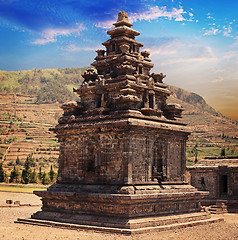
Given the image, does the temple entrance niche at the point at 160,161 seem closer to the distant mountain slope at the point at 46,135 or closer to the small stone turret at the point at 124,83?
the small stone turret at the point at 124,83

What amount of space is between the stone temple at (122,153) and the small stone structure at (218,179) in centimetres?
974

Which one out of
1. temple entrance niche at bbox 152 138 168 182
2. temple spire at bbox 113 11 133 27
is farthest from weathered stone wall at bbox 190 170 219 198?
temple spire at bbox 113 11 133 27

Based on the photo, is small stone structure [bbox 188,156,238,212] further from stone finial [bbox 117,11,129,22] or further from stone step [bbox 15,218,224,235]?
stone finial [bbox 117,11,129,22]

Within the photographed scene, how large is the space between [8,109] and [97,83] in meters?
178

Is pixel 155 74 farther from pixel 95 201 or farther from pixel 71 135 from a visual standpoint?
pixel 95 201

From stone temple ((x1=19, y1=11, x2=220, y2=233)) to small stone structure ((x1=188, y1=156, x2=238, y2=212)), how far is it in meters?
9.74

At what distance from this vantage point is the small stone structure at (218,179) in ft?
105

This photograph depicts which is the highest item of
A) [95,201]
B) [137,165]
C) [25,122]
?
[25,122]

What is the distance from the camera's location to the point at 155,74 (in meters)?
24.5

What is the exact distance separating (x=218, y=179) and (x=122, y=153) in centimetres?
1532

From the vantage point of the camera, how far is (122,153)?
20391 mm

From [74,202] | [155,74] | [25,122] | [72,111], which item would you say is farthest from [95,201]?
[25,122]

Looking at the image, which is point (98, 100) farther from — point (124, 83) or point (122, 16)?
point (122, 16)

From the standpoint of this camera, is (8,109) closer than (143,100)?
No
